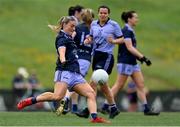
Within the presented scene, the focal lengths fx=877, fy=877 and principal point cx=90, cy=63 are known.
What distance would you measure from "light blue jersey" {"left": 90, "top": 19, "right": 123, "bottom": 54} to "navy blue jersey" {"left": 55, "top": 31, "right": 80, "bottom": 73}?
2.24m

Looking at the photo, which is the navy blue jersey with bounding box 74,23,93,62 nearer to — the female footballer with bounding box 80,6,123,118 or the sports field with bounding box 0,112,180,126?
the female footballer with bounding box 80,6,123,118

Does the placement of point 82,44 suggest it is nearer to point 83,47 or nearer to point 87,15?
point 83,47

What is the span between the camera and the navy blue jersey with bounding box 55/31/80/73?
1554 centimetres

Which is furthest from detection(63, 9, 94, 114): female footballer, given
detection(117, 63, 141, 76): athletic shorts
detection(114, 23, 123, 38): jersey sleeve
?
detection(117, 63, 141, 76): athletic shorts

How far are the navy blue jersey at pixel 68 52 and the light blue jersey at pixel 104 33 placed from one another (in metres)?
2.24

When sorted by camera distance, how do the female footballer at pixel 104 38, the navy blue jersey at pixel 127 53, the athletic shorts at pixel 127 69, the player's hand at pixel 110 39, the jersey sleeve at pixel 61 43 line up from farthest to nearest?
1. the athletic shorts at pixel 127 69
2. the navy blue jersey at pixel 127 53
3. the female footballer at pixel 104 38
4. the player's hand at pixel 110 39
5. the jersey sleeve at pixel 61 43

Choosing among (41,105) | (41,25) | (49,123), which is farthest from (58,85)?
(41,25)

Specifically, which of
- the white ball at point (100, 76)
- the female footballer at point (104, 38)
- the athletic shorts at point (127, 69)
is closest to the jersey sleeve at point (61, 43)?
the white ball at point (100, 76)

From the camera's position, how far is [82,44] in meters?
18.2

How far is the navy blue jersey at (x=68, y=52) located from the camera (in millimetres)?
15539

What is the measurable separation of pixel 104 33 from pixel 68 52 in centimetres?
234

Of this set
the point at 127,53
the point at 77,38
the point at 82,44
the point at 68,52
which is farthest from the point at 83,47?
the point at 68,52

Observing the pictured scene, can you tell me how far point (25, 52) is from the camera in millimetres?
45406

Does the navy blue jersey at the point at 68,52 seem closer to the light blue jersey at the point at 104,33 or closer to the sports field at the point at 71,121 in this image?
the sports field at the point at 71,121
